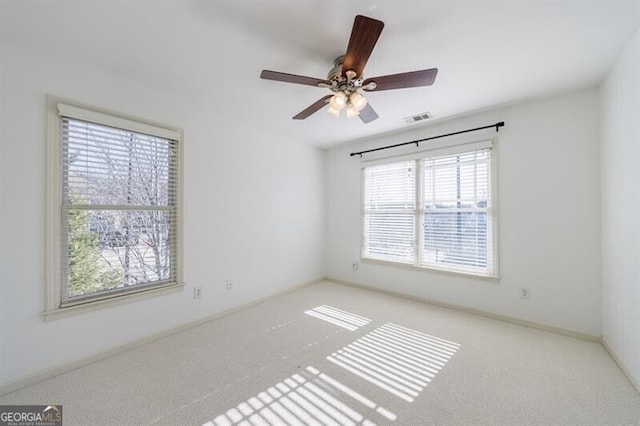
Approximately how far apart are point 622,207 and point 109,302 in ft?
14.7

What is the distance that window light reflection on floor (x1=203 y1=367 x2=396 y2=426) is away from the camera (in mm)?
1591

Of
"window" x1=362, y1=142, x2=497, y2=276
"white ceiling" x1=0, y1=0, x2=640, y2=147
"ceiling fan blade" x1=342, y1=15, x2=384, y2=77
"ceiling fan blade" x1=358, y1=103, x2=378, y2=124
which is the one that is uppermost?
"white ceiling" x1=0, y1=0, x2=640, y2=147

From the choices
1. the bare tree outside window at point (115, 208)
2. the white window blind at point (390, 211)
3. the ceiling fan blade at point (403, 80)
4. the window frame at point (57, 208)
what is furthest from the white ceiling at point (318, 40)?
the white window blind at point (390, 211)

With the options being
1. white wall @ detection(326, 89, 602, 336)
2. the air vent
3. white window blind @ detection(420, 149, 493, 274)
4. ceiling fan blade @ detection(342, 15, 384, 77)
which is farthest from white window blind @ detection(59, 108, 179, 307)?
white wall @ detection(326, 89, 602, 336)

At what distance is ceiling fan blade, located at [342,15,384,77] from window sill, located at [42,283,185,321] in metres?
2.69

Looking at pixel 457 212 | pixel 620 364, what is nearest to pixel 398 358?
pixel 620 364

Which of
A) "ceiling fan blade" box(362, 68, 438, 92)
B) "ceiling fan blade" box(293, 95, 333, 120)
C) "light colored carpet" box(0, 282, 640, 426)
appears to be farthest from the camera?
"ceiling fan blade" box(293, 95, 333, 120)

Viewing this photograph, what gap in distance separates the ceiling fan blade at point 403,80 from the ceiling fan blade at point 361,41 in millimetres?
153

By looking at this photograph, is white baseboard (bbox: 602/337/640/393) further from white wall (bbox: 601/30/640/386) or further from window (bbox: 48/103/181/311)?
window (bbox: 48/103/181/311)

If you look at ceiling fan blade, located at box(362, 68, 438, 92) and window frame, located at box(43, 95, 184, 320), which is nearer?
ceiling fan blade, located at box(362, 68, 438, 92)

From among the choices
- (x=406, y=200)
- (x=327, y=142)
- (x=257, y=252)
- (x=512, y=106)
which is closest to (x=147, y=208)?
(x=257, y=252)

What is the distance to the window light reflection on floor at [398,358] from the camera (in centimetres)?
194

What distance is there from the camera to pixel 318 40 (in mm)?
1845

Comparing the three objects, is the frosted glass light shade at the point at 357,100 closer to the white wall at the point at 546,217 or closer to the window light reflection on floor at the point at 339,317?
the white wall at the point at 546,217
